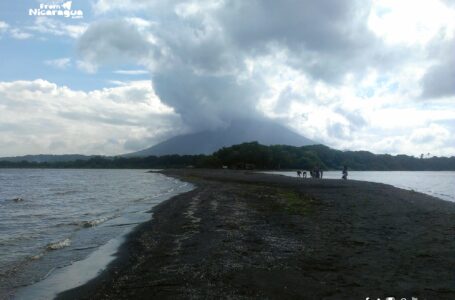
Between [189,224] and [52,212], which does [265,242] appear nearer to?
[189,224]

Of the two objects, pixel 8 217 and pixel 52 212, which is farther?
pixel 52 212

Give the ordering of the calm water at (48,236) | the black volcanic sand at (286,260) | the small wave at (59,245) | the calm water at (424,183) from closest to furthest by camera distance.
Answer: the black volcanic sand at (286,260) < the calm water at (48,236) < the small wave at (59,245) < the calm water at (424,183)

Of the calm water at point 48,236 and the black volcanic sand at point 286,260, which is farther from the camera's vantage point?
the calm water at point 48,236

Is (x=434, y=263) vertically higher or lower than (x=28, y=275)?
higher

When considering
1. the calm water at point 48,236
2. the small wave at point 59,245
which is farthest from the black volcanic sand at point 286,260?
the small wave at point 59,245

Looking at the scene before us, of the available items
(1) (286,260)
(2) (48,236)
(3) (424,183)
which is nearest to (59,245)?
(2) (48,236)

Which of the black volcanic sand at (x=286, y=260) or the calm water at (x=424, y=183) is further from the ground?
the calm water at (x=424, y=183)

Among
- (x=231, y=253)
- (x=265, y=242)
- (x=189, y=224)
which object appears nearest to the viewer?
(x=231, y=253)

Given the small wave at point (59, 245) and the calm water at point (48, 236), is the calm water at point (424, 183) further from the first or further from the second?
the small wave at point (59, 245)

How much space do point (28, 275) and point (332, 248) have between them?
26.9 feet

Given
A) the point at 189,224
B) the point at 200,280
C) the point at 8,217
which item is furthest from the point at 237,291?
the point at 8,217

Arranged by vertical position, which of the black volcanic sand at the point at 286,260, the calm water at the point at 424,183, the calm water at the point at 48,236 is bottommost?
the calm water at the point at 48,236

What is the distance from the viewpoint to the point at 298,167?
182 m

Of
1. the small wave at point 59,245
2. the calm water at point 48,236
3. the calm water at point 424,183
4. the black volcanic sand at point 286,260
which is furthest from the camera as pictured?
the calm water at point 424,183
